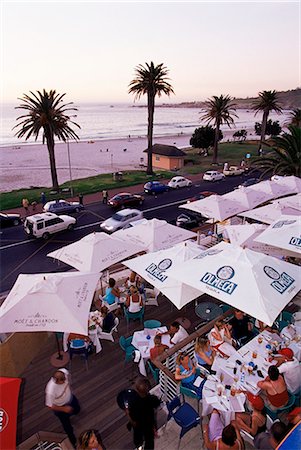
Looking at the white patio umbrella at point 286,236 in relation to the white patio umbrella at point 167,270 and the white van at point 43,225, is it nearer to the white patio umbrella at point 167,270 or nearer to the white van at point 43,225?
the white patio umbrella at point 167,270

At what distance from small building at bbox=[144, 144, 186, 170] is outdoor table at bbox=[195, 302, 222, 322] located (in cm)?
4414

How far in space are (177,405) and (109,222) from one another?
1891 cm

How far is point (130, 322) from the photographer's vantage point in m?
10.6

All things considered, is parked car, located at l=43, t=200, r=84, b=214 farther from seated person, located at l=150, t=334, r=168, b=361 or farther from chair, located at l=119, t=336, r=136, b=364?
seated person, located at l=150, t=334, r=168, b=361

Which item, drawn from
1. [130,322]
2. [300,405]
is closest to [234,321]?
[300,405]

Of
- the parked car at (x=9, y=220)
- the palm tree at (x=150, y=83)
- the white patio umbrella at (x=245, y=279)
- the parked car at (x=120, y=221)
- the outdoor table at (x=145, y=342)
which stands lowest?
the parked car at (x=9, y=220)

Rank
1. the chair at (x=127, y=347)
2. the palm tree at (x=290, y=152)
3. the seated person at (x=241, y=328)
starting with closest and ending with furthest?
the chair at (x=127, y=347)
the seated person at (x=241, y=328)
the palm tree at (x=290, y=152)

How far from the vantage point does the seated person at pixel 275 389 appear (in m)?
6.44

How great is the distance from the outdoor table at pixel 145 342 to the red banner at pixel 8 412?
10.8ft

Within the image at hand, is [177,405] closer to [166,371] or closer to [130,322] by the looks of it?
[166,371]

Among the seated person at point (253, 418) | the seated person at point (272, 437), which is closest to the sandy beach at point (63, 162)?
the seated person at point (253, 418)

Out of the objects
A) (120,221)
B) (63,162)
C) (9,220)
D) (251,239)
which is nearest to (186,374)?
(251,239)

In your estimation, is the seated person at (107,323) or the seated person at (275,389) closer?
the seated person at (275,389)

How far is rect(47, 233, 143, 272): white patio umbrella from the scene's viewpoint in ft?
38.1
